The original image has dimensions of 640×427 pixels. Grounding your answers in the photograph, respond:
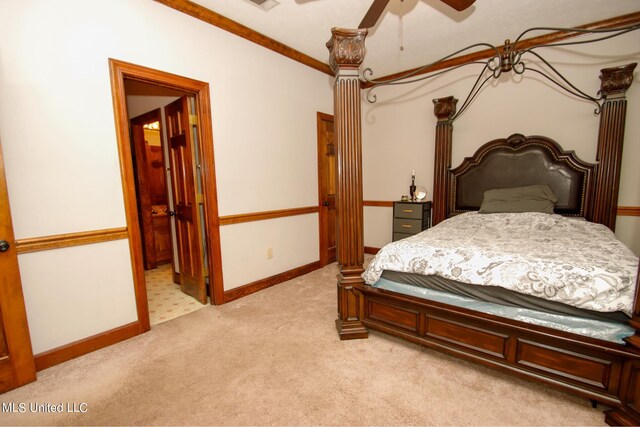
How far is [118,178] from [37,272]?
32.9 inches

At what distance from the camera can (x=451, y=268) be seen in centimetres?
189

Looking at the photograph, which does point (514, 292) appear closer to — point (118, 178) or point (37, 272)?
point (118, 178)

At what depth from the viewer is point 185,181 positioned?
3.05 metres

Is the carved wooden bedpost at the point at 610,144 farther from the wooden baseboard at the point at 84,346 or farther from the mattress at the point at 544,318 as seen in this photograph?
the wooden baseboard at the point at 84,346

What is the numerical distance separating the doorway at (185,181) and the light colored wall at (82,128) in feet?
0.22

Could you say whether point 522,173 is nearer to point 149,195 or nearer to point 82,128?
point 82,128

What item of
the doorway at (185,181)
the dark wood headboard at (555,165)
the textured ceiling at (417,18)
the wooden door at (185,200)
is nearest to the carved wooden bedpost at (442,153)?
the dark wood headboard at (555,165)

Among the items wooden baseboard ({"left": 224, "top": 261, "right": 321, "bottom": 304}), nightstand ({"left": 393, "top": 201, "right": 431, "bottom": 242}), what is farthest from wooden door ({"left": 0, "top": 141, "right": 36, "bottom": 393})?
nightstand ({"left": 393, "top": 201, "right": 431, "bottom": 242})

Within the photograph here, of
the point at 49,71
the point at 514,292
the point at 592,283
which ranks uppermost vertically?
the point at 49,71

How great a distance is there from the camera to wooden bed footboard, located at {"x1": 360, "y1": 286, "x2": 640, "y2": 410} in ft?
4.73

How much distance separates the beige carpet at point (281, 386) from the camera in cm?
154

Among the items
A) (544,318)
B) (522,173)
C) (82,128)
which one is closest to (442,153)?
(522,173)

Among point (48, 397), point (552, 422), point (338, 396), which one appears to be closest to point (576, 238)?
point (552, 422)

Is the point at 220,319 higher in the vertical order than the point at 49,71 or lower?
lower
